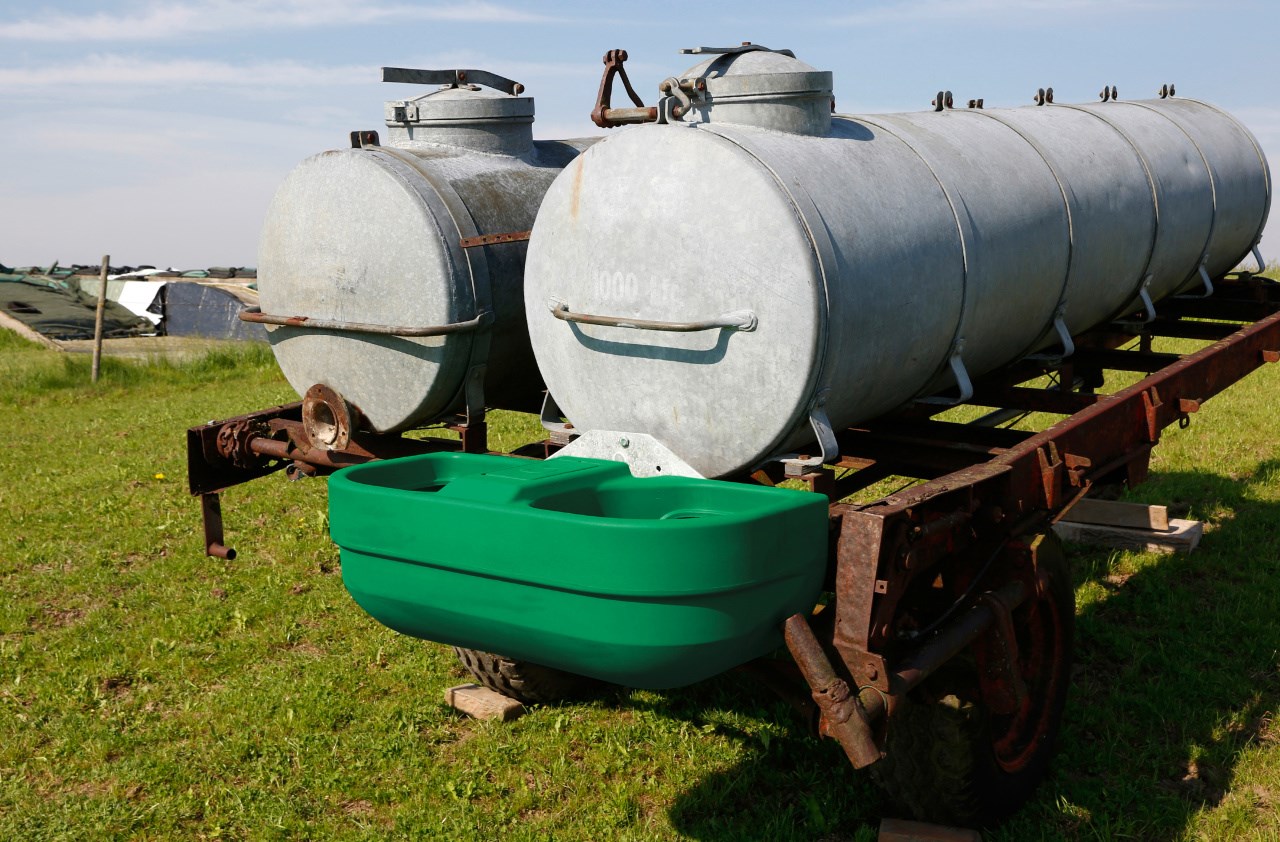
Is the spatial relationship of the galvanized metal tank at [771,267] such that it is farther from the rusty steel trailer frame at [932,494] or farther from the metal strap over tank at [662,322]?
the rusty steel trailer frame at [932,494]

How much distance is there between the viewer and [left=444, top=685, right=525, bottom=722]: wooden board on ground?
5.12 metres

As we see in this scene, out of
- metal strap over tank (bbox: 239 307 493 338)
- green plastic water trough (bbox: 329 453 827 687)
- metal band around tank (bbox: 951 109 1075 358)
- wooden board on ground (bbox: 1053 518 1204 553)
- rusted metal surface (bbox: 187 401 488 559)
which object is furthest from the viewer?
wooden board on ground (bbox: 1053 518 1204 553)

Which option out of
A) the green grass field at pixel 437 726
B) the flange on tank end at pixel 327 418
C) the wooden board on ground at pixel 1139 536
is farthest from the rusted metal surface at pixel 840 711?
the wooden board on ground at pixel 1139 536

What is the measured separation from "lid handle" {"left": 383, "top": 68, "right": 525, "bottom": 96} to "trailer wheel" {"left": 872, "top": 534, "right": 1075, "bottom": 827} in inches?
122

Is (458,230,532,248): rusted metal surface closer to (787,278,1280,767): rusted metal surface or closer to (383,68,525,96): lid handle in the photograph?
(383,68,525,96): lid handle

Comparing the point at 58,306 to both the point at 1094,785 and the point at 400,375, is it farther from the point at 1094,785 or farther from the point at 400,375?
the point at 1094,785

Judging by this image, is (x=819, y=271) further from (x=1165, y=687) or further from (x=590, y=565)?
(x=1165, y=687)

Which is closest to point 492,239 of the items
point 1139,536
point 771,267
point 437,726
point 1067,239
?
point 771,267

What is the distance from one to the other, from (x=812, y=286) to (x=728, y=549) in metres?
0.88

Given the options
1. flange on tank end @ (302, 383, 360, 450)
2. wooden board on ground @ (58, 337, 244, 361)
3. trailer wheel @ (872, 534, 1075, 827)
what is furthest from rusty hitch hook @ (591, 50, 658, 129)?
wooden board on ground @ (58, 337, 244, 361)

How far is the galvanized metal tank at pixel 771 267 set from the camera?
356 cm

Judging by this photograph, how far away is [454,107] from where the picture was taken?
17.3 ft

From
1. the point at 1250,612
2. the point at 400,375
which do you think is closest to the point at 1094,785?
the point at 1250,612

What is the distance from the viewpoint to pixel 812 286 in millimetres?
3445
